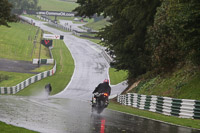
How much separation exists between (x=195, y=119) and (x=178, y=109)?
1.53 meters

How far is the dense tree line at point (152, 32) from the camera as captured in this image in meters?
19.2

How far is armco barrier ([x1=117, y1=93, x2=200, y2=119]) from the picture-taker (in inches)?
670

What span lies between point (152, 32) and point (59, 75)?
32797 mm

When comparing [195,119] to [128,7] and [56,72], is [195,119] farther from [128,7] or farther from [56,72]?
[56,72]

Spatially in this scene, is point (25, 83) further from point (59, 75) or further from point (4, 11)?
point (4, 11)

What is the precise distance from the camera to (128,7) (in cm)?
2756

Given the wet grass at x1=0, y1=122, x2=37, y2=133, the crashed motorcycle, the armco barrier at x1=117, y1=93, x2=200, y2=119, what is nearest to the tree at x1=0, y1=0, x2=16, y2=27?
the armco barrier at x1=117, y1=93, x2=200, y2=119

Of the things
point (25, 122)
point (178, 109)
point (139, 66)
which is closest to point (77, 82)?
point (139, 66)

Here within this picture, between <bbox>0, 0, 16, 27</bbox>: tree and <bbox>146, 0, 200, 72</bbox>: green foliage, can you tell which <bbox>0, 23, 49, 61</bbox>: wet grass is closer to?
<bbox>0, 0, 16, 27</bbox>: tree

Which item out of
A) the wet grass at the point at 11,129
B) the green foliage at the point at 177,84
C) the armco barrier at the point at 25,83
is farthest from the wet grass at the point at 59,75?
the wet grass at the point at 11,129

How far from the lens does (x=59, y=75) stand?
190ft

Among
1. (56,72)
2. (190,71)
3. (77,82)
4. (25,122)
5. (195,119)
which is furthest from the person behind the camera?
(56,72)

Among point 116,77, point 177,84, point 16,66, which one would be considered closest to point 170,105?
point 177,84

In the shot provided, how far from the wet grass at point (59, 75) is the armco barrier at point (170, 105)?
76.6 feet
